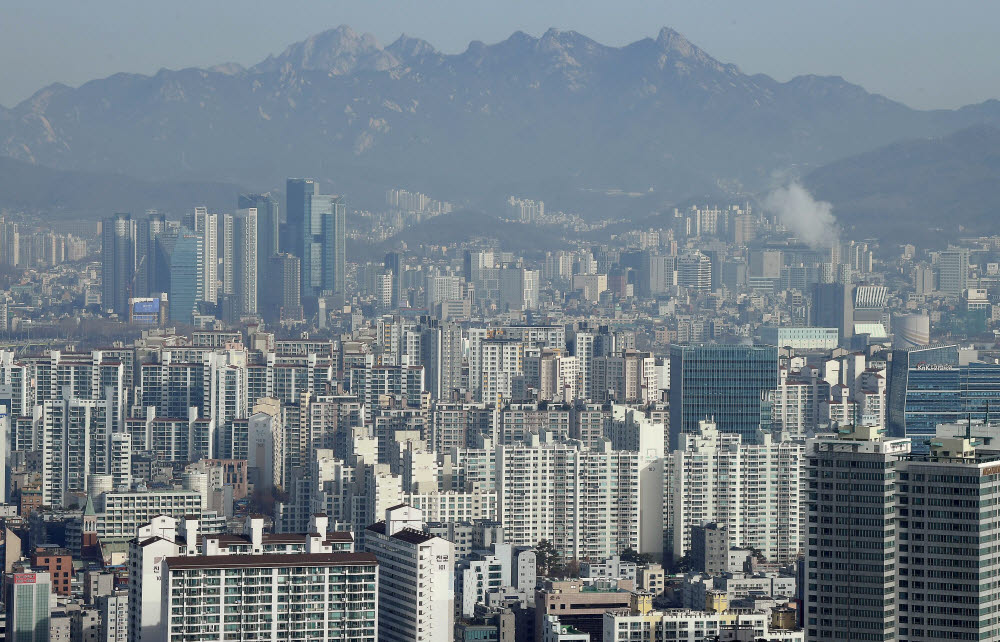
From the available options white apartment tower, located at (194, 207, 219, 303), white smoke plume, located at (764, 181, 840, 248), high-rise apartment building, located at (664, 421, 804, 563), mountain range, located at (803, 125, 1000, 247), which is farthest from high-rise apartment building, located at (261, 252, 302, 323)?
high-rise apartment building, located at (664, 421, 804, 563)

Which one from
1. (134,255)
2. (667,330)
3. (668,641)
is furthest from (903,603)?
(134,255)

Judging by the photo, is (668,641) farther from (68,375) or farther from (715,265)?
(715,265)

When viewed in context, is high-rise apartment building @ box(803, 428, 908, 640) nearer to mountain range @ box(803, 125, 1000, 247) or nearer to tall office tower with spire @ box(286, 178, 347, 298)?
tall office tower with spire @ box(286, 178, 347, 298)

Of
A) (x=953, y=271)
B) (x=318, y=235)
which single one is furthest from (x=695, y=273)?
(x=318, y=235)

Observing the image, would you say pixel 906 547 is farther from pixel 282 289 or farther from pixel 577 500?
pixel 282 289

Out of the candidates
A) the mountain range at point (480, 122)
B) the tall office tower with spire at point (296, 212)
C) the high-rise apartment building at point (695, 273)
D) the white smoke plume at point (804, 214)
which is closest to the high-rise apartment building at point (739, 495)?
the high-rise apartment building at point (695, 273)

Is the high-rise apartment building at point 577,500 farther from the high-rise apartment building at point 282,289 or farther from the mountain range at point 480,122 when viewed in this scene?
the mountain range at point 480,122
